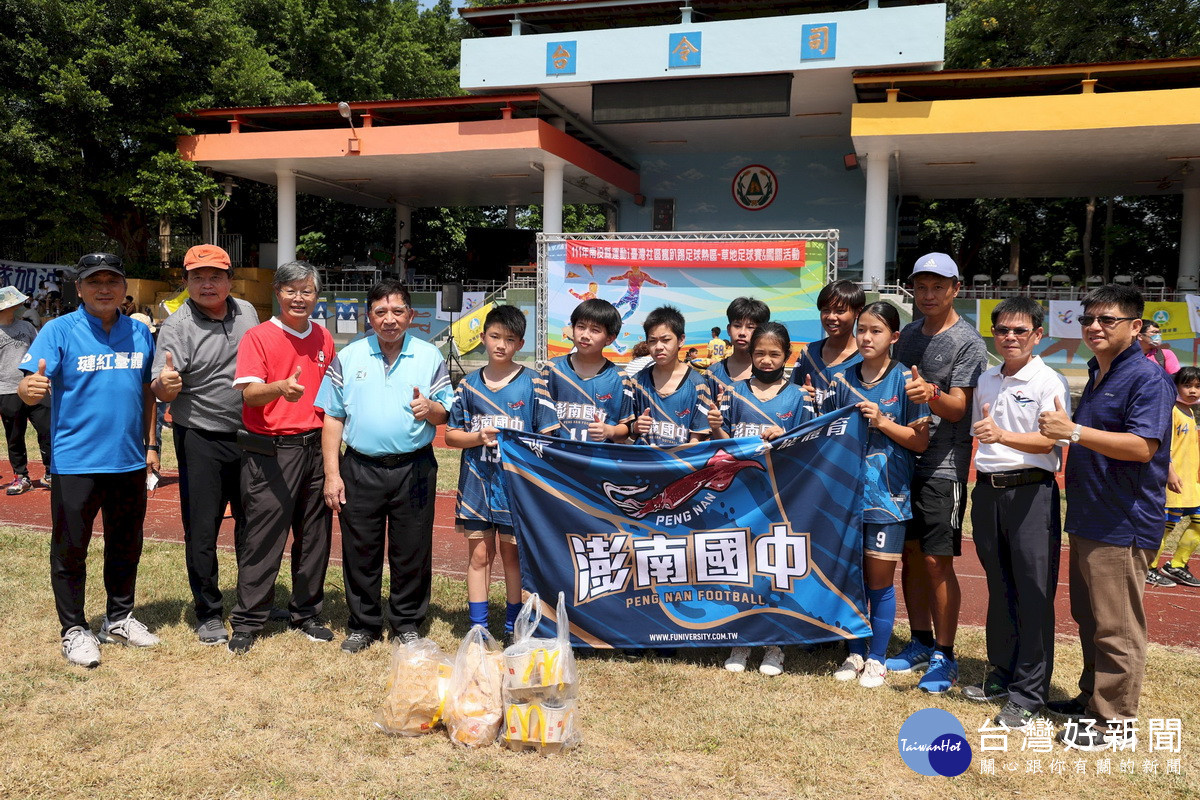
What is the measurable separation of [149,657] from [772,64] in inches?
605

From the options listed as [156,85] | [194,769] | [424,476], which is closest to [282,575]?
[424,476]

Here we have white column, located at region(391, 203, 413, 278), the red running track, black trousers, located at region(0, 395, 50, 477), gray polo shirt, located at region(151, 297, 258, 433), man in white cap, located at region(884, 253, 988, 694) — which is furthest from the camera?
white column, located at region(391, 203, 413, 278)

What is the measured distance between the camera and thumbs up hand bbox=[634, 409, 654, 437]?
4406mm

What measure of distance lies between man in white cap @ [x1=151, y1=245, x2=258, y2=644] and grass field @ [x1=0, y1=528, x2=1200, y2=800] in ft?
1.47

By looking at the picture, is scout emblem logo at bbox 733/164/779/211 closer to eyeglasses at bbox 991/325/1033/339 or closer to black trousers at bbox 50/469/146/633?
eyeglasses at bbox 991/325/1033/339

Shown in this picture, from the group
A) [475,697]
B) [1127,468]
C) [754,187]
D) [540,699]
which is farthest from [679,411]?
[754,187]

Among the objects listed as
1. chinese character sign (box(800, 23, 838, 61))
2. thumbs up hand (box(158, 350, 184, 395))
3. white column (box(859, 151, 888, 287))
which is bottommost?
thumbs up hand (box(158, 350, 184, 395))

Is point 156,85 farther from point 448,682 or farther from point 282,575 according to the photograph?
point 448,682

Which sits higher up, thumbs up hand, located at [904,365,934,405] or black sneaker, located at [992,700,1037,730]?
thumbs up hand, located at [904,365,934,405]

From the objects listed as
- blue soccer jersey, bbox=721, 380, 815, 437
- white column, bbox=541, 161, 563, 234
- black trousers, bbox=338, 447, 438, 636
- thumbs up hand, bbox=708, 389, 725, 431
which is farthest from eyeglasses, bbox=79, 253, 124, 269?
white column, bbox=541, 161, 563, 234

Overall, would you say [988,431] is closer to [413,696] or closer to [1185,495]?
[413,696]

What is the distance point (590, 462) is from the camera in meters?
4.31

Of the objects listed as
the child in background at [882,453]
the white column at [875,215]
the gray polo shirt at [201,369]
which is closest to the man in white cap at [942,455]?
the child in background at [882,453]

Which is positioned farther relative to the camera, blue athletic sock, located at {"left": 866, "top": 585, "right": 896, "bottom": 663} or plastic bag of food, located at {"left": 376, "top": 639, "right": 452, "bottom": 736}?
blue athletic sock, located at {"left": 866, "top": 585, "right": 896, "bottom": 663}
